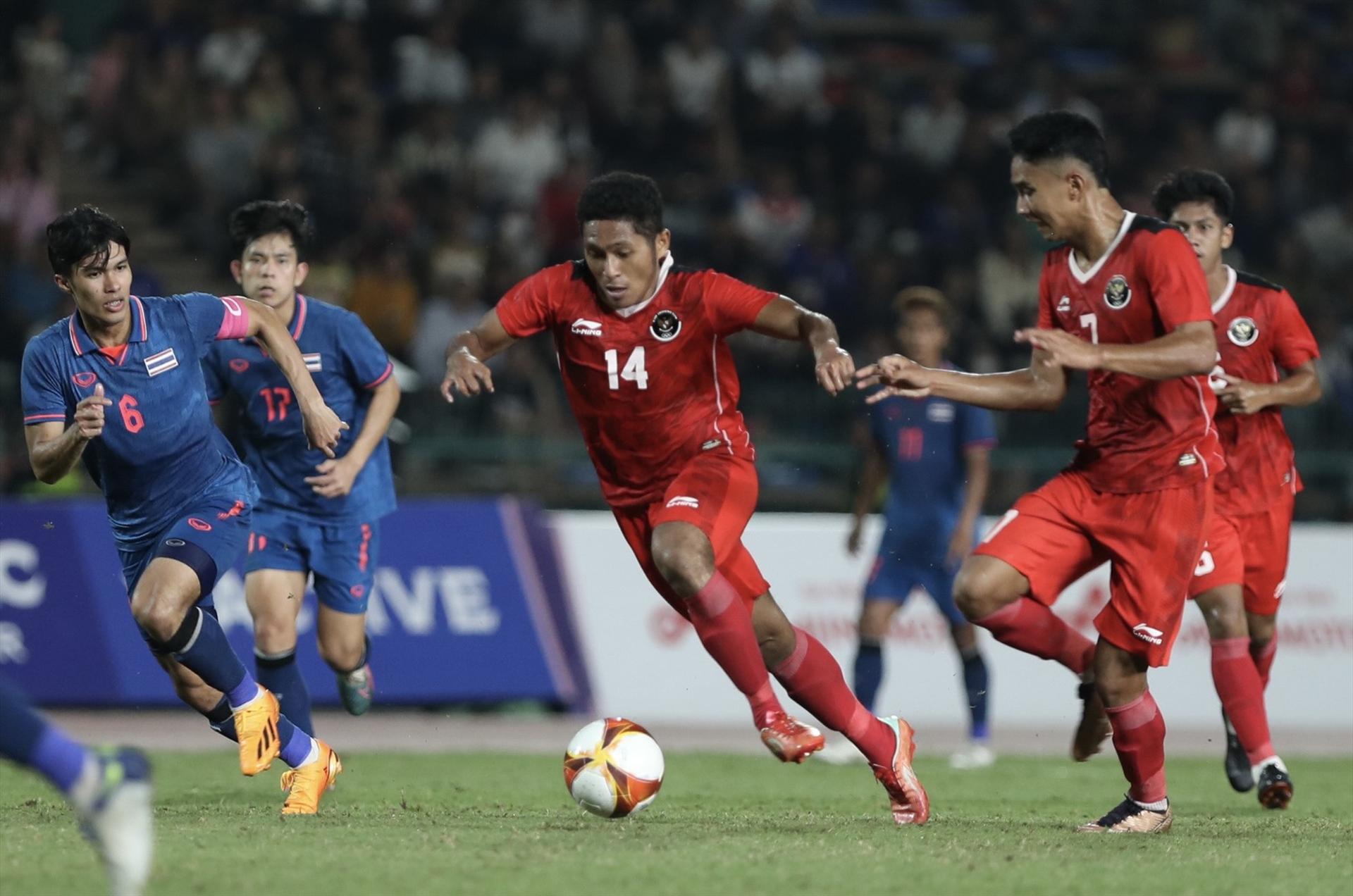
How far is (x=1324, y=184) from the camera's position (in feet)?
62.7

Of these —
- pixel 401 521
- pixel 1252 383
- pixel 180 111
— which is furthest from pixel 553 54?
pixel 1252 383

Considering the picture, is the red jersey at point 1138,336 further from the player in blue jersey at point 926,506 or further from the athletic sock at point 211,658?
the player in blue jersey at point 926,506

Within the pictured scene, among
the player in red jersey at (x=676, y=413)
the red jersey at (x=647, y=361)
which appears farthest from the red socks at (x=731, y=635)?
the red jersey at (x=647, y=361)

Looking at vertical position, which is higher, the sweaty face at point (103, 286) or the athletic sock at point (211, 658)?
the sweaty face at point (103, 286)

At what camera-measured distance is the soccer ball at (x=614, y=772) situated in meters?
6.64

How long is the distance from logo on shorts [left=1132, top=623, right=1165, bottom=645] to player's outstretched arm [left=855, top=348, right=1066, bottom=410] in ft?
2.93

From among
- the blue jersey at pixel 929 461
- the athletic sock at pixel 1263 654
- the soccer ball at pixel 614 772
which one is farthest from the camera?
the blue jersey at pixel 929 461

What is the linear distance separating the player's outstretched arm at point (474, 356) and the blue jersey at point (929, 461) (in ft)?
13.5

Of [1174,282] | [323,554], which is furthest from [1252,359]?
[323,554]

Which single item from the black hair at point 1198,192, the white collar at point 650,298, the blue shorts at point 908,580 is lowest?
the blue shorts at point 908,580

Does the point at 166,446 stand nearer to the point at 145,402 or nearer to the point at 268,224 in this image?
the point at 145,402

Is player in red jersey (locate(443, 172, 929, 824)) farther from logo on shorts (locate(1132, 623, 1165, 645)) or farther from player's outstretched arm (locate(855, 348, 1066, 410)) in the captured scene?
logo on shorts (locate(1132, 623, 1165, 645))

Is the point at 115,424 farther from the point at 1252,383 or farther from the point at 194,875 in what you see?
the point at 1252,383

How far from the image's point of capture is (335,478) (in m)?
7.96
